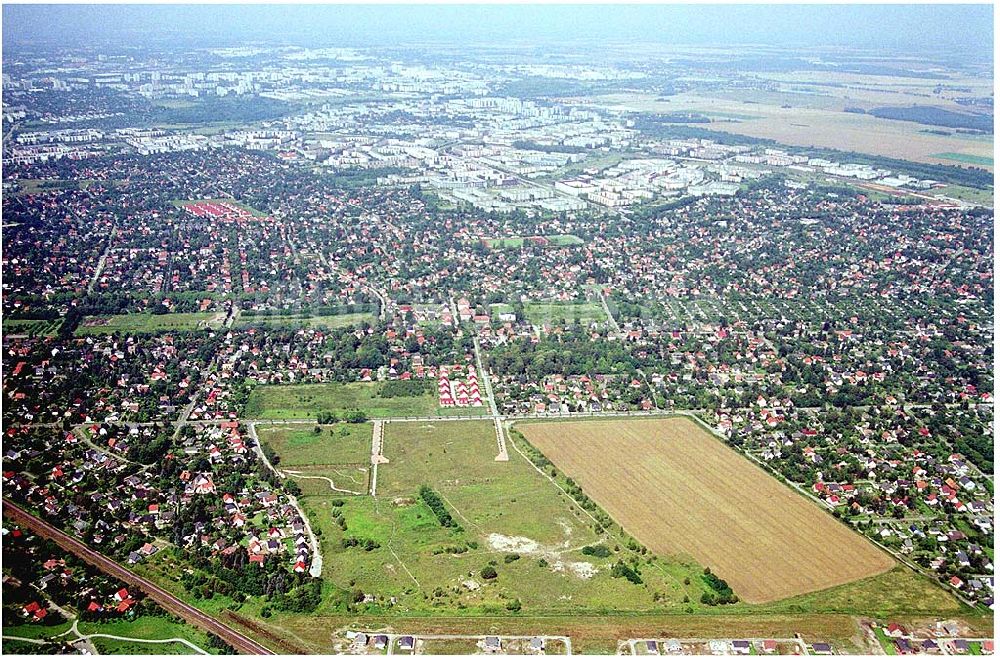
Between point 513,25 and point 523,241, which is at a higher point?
point 513,25

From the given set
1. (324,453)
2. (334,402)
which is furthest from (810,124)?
(324,453)

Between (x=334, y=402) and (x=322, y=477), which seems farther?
(x=334, y=402)

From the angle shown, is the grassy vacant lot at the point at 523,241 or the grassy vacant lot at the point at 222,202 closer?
the grassy vacant lot at the point at 523,241

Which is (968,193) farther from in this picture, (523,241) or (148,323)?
(148,323)

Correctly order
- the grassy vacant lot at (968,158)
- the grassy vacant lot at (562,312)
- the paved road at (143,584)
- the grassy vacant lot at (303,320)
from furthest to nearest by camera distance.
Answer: the grassy vacant lot at (968,158) < the grassy vacant lot at (562,312) < the grassy vacant lot at (303,320) < the paved road at (143,584)

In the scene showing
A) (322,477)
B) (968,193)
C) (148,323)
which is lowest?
(322,477)

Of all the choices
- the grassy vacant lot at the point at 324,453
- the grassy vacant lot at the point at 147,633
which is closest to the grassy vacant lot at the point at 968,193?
the grassy vacant lot at the point at 324,453

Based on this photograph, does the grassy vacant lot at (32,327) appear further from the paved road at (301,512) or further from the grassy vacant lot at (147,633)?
the grassy vacant lot at (147,633)
